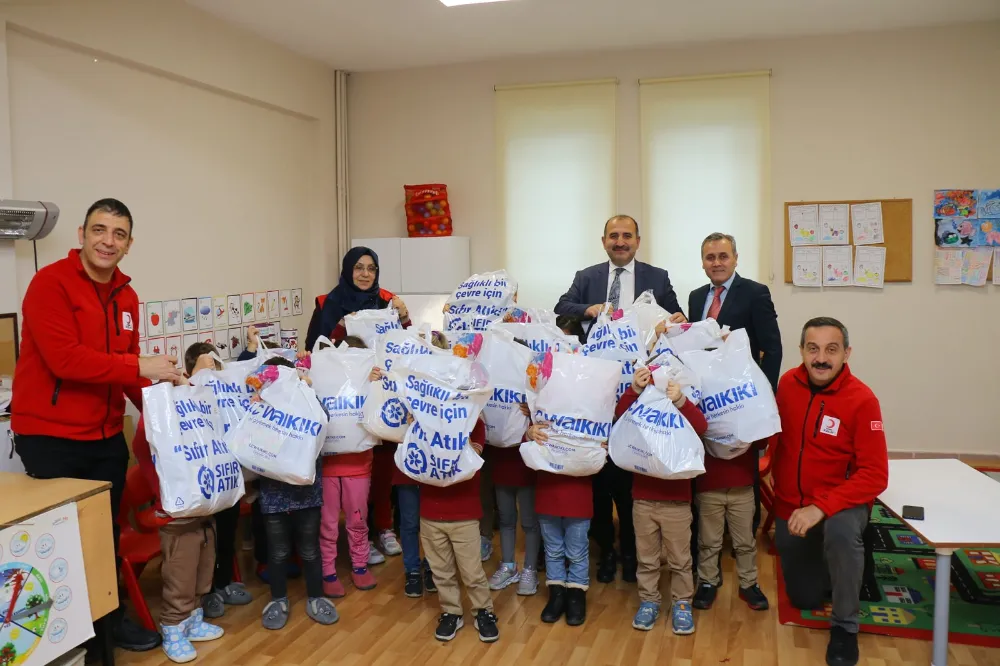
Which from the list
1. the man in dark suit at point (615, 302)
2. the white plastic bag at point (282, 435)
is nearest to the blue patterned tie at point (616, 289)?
the man in dark suit at point (615, 302)

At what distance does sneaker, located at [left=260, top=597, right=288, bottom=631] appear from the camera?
2.85 meters

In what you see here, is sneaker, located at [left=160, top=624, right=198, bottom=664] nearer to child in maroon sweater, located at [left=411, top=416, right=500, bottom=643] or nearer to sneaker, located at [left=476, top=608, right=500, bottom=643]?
child in maroon sweater, located at [left=411, top=416, right=500, bottom=643]

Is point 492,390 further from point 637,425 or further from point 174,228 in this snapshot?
point 174,228

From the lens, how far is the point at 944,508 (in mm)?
2725

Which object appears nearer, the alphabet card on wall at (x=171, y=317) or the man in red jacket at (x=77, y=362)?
the man in red jacket at (x=77, y=362)

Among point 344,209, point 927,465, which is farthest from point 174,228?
point 927,465

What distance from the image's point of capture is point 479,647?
8.84ft

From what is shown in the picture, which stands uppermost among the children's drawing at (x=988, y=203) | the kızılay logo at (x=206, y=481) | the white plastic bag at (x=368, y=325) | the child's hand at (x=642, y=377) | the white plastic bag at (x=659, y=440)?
the children's drawing at (x=988, y=203)

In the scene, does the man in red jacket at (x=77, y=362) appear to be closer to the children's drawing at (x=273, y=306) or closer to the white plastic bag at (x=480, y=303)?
the white plastic bag at (x=480, y=303)

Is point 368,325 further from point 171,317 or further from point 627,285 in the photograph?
point 171,317

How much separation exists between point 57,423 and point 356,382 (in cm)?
102

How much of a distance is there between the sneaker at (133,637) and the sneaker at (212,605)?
0.25m

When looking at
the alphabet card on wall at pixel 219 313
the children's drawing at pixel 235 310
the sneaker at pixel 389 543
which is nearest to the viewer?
the sneaker at pixel 389 543

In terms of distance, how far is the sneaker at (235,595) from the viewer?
3076mm
